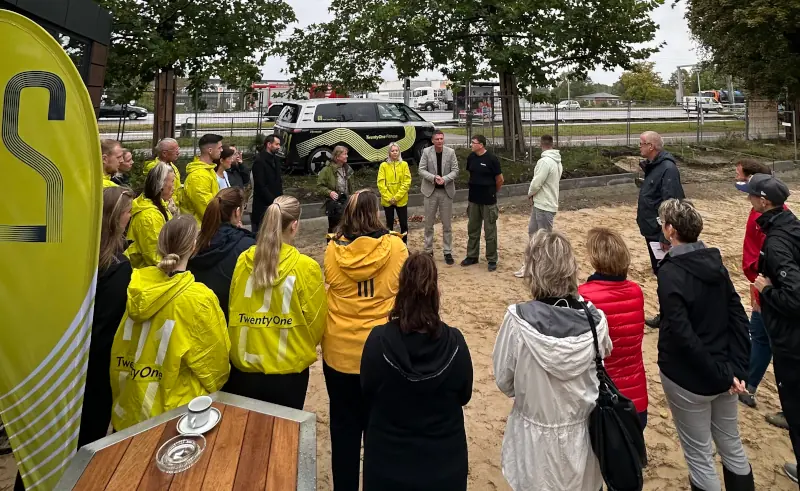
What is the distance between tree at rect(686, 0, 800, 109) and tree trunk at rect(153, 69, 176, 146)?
55.4 ft

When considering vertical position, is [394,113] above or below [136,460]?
above

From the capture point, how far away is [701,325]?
8.64ft

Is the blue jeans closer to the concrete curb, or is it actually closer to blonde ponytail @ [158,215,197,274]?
blonde ponytail @ [158,215,197,274]

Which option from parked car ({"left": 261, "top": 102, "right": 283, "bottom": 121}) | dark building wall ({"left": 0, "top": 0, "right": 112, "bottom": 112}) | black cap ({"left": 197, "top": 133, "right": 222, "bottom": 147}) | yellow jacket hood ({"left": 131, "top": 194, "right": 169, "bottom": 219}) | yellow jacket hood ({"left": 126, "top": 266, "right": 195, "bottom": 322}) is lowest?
yellow jacket hood ({"left": 126, "top": 266, "right": 195, "bottom": 322})

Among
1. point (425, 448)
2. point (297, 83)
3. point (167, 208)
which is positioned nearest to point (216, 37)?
point (297, 83)

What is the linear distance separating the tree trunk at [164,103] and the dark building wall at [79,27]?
7.13 meters

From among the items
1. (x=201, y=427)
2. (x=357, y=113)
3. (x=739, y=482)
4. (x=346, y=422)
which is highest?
(x=357, y=113)

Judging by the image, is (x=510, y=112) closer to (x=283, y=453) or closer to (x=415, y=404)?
(x=415, y=404)

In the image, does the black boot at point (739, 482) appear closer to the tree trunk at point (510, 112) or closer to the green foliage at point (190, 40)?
the green foliage at point (190, 40)

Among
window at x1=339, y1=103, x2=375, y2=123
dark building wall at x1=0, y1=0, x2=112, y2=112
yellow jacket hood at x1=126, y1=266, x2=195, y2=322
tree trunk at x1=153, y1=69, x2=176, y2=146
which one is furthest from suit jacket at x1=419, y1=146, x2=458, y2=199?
tree trunk at x1=153, y1=69, x2=176, y2=146

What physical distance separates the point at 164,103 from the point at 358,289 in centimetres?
978

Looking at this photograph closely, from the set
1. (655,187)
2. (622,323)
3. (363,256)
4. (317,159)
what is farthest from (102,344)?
(317,159)

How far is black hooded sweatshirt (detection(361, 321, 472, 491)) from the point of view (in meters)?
2.05

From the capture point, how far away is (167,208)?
4.07 meters
